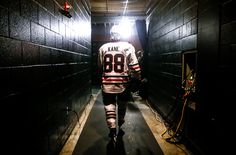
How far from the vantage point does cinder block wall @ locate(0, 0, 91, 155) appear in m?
1.61

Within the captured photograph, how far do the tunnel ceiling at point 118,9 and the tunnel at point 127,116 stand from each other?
7.78 ft

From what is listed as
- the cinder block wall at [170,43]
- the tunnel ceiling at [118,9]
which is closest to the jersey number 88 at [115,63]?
the cinder block wall at [170,43]

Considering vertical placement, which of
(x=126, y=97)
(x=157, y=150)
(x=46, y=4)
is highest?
(x=46, y=4)

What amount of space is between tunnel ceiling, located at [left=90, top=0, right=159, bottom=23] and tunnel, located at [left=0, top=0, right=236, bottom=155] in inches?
93.3

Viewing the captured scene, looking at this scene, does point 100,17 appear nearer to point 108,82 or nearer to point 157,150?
point 108,82

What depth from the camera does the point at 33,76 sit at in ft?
7.11

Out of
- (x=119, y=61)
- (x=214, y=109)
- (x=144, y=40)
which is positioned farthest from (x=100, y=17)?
(x=214, y=109)

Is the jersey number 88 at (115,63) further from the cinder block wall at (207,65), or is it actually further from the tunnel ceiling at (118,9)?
the tunnel ceiling at (118,9)

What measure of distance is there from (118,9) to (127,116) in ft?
16.0

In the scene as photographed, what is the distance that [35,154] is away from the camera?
2.17 metres

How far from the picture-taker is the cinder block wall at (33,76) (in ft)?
5.28

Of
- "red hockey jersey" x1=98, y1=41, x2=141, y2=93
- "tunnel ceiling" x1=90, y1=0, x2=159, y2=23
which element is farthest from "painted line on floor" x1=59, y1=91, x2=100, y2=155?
"tunnel ceiling" x1=90, y1=0, x2=159, y2=23

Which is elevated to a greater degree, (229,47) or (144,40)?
(144,40)

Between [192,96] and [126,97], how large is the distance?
113cm
